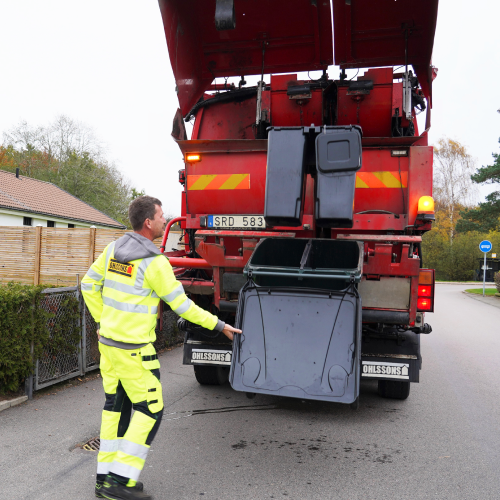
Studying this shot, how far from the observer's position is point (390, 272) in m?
3.61

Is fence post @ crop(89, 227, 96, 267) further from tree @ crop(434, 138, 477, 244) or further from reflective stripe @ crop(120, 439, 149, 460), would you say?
tree @ crop(434, 138, 477, 244)

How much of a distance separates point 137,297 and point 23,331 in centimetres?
226

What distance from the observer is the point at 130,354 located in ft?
8.67

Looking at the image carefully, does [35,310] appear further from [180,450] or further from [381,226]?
[381,226]

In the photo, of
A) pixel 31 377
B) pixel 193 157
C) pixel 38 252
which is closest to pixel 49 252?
pixel 38 252

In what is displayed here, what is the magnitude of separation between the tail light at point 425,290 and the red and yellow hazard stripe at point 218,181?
1704 millimetres

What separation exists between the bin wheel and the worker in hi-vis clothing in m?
2.25

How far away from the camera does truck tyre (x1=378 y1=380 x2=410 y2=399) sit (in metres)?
4.71

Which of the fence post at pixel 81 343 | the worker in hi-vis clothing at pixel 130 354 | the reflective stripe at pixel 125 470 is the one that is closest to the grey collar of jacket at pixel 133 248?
the worker in hi-vis clothing at pixel 130 354

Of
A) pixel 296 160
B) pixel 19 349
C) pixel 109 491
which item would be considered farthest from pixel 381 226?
pixel 19 349

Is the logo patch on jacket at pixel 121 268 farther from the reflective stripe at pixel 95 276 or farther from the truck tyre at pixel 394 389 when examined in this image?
the truck tyre at pixel 394 389

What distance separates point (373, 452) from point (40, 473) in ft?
7.63

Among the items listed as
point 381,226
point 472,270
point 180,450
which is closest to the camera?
point 180,450

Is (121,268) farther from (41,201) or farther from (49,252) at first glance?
(41,201)
